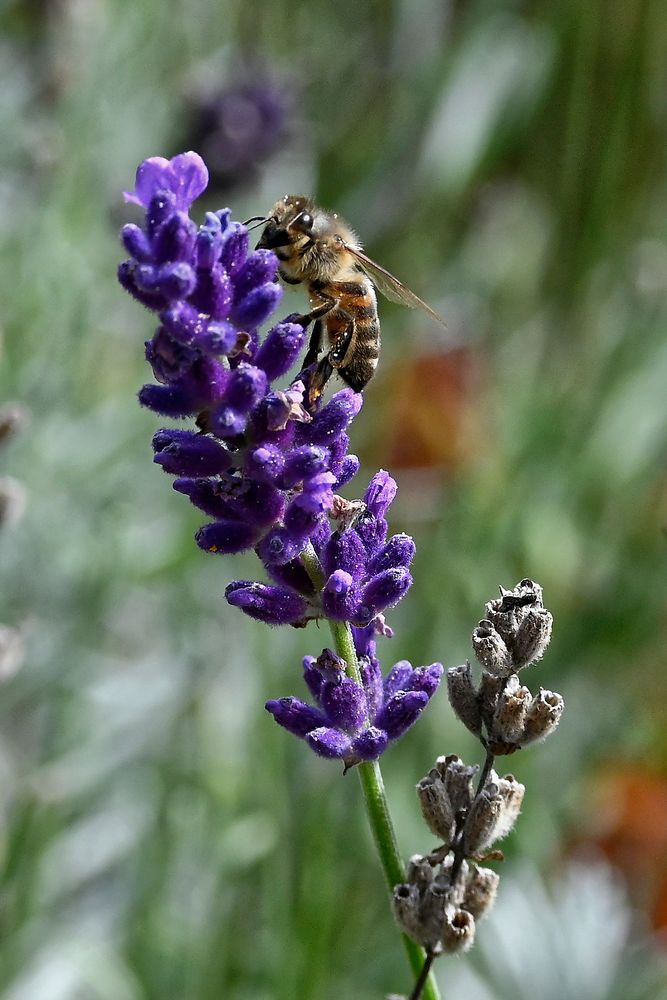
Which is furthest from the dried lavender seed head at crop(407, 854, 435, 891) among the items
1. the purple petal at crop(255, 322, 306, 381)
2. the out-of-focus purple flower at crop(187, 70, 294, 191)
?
the out-of-focus purple flower at crop(187, 70, 294, 191)

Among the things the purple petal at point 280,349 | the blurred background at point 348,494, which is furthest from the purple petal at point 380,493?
the blurred background at point 348,494

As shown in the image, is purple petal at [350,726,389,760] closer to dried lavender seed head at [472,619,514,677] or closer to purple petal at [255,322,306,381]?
dried lavender seed head at [472,619,514,677]

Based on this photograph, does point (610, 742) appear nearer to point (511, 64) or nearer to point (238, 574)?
point (238, 574)

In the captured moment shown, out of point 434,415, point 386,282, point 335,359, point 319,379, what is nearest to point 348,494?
point 434,415

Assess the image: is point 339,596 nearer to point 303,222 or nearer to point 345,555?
point 345,555

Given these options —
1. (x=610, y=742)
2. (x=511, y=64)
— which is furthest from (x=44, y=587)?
(x=511, y=64)

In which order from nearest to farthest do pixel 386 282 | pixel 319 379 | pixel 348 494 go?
pixel 319 379, pixel 386 282, pixel 348 494
